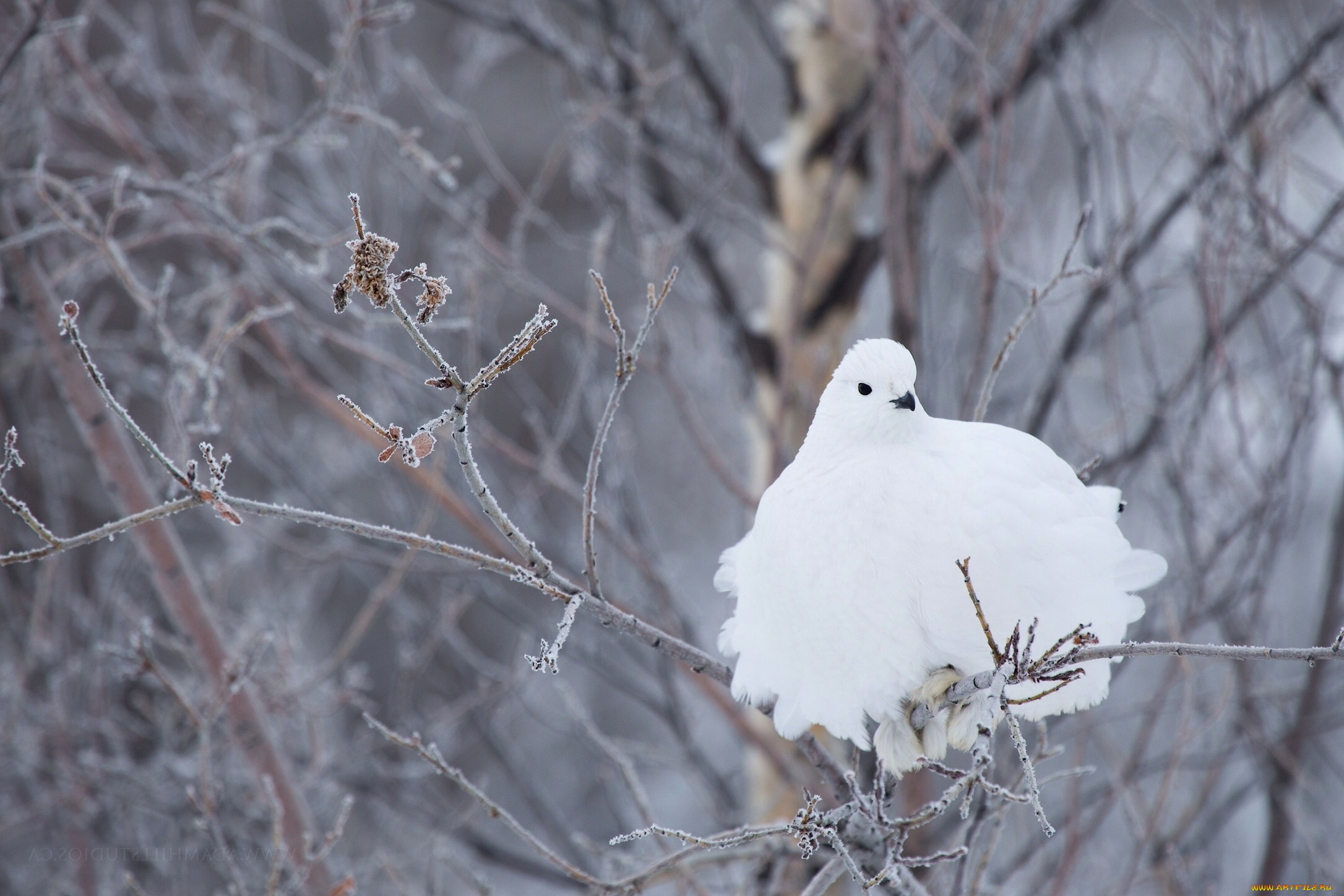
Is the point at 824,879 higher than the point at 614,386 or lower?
lower

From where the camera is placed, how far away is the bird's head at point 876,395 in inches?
67.9

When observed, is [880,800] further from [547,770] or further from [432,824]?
[547,770]

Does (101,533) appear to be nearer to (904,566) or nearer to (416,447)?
(416,447)

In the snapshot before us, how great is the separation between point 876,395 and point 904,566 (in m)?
0.32

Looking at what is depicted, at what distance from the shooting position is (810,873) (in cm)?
315

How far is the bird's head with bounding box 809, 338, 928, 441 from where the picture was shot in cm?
173

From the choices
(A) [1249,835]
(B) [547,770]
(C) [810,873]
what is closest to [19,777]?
(C) [810,873]

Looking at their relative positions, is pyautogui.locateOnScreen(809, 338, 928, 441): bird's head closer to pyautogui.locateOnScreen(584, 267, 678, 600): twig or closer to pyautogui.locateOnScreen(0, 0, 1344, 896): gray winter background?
pyautogui.locateOnScreen(0, 0, 1344, 896): gray winter background

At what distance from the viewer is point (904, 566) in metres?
1.59

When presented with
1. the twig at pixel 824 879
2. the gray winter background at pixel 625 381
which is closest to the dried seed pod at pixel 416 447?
the gray winter background at pixel 625 381

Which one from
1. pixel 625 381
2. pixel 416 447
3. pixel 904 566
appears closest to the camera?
pixel 416 447

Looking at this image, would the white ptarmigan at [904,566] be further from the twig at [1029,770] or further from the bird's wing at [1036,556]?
the twig at [1029,770]

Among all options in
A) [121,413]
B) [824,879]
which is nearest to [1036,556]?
[824,879]

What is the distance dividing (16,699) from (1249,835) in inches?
324
